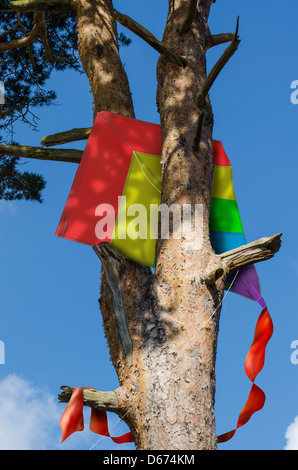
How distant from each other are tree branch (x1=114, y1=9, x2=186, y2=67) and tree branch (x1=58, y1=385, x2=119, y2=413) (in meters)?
2.50

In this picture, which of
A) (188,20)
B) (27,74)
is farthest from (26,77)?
(188,20)

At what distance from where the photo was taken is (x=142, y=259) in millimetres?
3328

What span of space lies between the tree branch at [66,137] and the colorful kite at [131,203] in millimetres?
340

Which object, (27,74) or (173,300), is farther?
(27,74)

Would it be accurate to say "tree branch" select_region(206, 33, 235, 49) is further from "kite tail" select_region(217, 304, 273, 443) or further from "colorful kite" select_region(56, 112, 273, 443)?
"kite tail" select_region(217, 304, 273, 443)

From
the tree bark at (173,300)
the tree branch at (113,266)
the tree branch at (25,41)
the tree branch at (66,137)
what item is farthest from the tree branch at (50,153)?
the tree branch at (25,41)

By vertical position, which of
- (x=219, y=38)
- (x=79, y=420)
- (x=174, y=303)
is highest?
(x=219, y=38)

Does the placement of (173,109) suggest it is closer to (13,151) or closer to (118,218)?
(118,218)

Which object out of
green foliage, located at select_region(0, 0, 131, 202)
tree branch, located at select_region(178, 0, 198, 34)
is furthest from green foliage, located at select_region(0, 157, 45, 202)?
tree branch, located at select_region(178, 0, 198, 34)

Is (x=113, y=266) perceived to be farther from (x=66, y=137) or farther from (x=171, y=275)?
(x=66, y=137)

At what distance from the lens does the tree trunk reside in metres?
2.71

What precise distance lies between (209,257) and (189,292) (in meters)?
0.31

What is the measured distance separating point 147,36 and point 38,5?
5.34 ft

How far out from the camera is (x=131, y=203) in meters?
3.59
